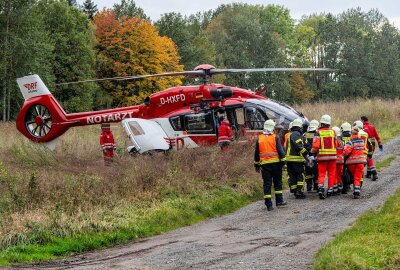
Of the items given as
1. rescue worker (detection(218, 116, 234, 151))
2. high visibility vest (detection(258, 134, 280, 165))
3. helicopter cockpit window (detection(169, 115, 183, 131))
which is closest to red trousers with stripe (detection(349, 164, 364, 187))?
high visibility vest (detection(258, 134, 280, 165))

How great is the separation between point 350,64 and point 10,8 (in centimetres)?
4695

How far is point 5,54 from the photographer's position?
3647 centimetres

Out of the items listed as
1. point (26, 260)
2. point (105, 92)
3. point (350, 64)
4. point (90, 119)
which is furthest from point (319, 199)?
point (350, 64)

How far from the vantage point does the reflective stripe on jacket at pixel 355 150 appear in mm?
14461

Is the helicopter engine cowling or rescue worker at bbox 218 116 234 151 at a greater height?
the helicopter engine cowling

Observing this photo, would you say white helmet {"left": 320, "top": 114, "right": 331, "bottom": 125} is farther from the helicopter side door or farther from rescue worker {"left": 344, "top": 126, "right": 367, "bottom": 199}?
the helicopter side door

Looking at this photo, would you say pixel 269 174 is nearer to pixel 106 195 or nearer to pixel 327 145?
pixel 327 145

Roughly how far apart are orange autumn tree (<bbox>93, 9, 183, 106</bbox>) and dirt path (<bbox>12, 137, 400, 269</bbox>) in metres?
41.5

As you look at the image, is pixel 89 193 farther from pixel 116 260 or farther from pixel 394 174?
pixel 394 174

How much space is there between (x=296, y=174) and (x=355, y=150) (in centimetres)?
162

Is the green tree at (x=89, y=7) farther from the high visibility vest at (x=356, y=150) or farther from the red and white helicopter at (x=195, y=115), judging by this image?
the high visibility vest at (x=356, y=150)

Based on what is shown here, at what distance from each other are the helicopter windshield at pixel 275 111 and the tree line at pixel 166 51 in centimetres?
2173

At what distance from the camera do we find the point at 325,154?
14281mm

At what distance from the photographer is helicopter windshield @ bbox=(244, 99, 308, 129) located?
19.0 m
